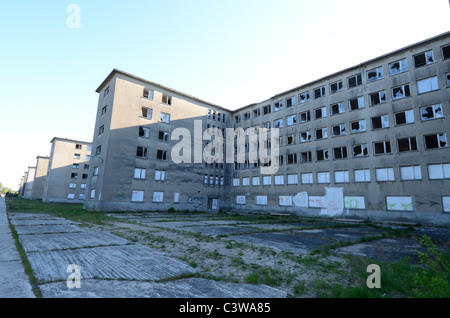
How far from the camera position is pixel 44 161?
257 ft

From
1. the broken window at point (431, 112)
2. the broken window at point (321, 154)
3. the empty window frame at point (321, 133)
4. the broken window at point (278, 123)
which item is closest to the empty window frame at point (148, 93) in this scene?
the broken window at point (278, 123)

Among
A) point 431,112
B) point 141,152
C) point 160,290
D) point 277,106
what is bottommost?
point 160,290

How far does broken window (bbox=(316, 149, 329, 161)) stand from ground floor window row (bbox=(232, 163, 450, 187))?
1.84 metres

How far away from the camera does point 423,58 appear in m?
23.9

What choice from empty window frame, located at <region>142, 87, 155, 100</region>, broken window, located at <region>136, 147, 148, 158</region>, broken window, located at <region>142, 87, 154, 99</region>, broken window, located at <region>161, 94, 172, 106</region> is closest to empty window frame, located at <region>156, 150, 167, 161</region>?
broken window, located at <region>136, 147, 148, 158</region>

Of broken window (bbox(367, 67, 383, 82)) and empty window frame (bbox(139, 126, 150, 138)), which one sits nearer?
broken window (bbox(367, 67, 383, 82))

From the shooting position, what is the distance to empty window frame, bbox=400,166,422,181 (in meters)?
22.5

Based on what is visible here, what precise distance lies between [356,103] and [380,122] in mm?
3788

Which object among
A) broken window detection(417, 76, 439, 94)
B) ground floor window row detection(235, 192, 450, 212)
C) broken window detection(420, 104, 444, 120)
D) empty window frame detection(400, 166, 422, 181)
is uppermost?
broken window detection(417, 76, 439, 94)

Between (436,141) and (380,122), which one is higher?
(380,122)

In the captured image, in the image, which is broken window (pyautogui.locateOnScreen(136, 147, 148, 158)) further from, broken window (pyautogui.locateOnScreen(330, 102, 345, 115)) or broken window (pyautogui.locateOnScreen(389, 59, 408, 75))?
broken window (pyautogui.locateOnScreen(389, 59, 408, 75))

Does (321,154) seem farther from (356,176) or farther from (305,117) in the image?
(305,117)

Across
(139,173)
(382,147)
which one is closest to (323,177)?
(382,147)
